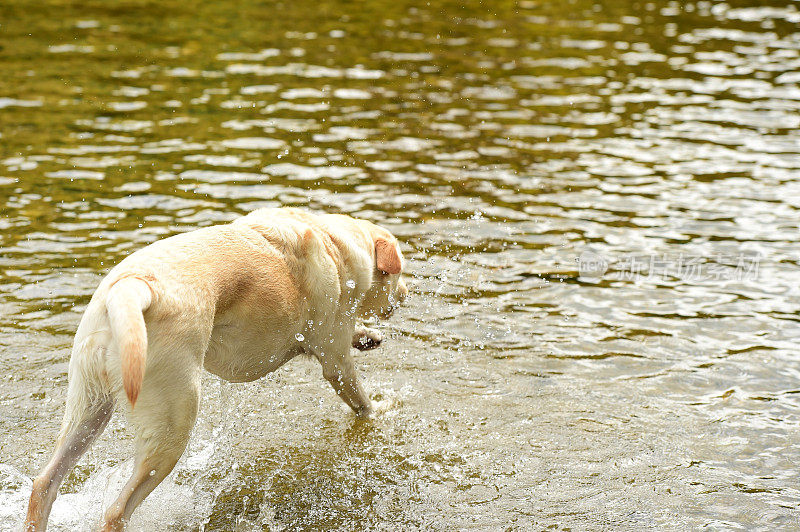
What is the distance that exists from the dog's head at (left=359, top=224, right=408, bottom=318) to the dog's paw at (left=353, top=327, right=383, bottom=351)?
4.4 inches

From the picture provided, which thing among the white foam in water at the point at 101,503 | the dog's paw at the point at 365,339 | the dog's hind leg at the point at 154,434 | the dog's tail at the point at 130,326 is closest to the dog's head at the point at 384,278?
the dog's paw at the point at 365,339

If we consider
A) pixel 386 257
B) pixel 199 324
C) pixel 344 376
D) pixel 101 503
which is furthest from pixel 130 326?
pixel 386 257

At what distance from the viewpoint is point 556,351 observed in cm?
609

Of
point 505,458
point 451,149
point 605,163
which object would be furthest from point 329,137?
point 505,458

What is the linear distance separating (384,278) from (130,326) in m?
2.10

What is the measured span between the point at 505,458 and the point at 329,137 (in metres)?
5.39

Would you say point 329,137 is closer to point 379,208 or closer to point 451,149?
point 451,149

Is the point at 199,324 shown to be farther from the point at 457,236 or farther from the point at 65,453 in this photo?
the point at 457,236

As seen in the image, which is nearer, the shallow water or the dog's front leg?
the shallow water

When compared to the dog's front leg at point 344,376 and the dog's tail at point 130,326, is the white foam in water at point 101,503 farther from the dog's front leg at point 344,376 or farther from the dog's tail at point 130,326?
the dog's tail at point 130,326

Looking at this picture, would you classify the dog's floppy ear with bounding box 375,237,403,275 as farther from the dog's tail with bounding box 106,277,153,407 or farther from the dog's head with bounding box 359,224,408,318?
the dog's tail with bounding box 106,277,153,407

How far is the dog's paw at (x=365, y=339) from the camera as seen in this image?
17.7 feet

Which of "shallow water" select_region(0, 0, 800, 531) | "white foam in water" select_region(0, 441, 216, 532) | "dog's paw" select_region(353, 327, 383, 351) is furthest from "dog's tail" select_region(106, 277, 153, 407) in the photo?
"dog's paw" select_region(353, 327, 383, 351)

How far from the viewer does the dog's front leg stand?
4.93 metres
